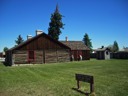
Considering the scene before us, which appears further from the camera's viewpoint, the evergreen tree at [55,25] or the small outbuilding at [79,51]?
the evergreen tree at [55,25]

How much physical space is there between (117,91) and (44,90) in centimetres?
390

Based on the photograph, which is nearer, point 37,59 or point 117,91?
point 117,91

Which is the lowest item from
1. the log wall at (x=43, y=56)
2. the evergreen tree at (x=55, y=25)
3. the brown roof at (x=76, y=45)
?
the log wall at (x=43, y=56)

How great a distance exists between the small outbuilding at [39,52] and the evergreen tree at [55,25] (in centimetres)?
2707

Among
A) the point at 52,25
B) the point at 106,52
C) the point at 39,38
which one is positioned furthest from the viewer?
the point at 52,25

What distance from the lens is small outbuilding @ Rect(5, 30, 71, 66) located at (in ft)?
128

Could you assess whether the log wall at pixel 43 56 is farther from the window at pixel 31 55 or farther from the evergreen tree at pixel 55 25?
the evergreen tree at pixel 55 25

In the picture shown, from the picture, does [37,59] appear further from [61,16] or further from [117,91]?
[61,16]

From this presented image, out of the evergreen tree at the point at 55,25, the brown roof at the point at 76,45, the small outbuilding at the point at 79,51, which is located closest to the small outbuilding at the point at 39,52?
the small outbuilding at the point at 79,51

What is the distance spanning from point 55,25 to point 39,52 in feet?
102

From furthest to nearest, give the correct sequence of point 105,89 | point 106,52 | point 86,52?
point 106,52 → point 86,52 → point 105,89

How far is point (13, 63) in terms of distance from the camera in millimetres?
38375

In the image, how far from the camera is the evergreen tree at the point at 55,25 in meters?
70.2

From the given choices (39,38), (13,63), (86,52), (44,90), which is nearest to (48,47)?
(39,38)
